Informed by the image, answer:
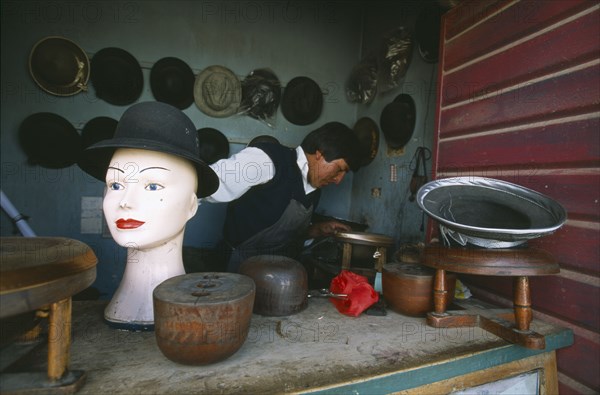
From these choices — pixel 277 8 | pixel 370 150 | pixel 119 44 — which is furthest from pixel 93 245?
pixel 277 8

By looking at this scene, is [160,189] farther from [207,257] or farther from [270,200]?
[207,257]

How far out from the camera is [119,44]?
4078 millimetres

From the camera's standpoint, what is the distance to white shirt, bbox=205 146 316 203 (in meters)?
2.34

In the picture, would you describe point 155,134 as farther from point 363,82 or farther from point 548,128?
point 363,82

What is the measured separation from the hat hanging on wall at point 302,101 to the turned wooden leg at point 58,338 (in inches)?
156

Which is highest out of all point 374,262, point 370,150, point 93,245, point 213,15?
point 213,15

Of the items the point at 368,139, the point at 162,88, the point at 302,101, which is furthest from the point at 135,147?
the point at 302,101

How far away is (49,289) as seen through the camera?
86cm

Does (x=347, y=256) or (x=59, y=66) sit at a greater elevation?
(x=59, y=66)

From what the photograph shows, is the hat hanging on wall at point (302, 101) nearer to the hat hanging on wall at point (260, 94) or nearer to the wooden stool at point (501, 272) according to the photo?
the hat hanging on wall at point (260, 94)

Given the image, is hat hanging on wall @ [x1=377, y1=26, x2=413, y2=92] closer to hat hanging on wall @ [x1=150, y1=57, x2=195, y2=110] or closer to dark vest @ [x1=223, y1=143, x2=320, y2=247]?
dark vest @ [x1=223, y1=143, x2=320, y2=247]

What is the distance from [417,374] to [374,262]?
4.67 feet

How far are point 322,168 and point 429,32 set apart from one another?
62.1 inches

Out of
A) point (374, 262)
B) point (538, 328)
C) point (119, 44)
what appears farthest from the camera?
point (119, 44)
